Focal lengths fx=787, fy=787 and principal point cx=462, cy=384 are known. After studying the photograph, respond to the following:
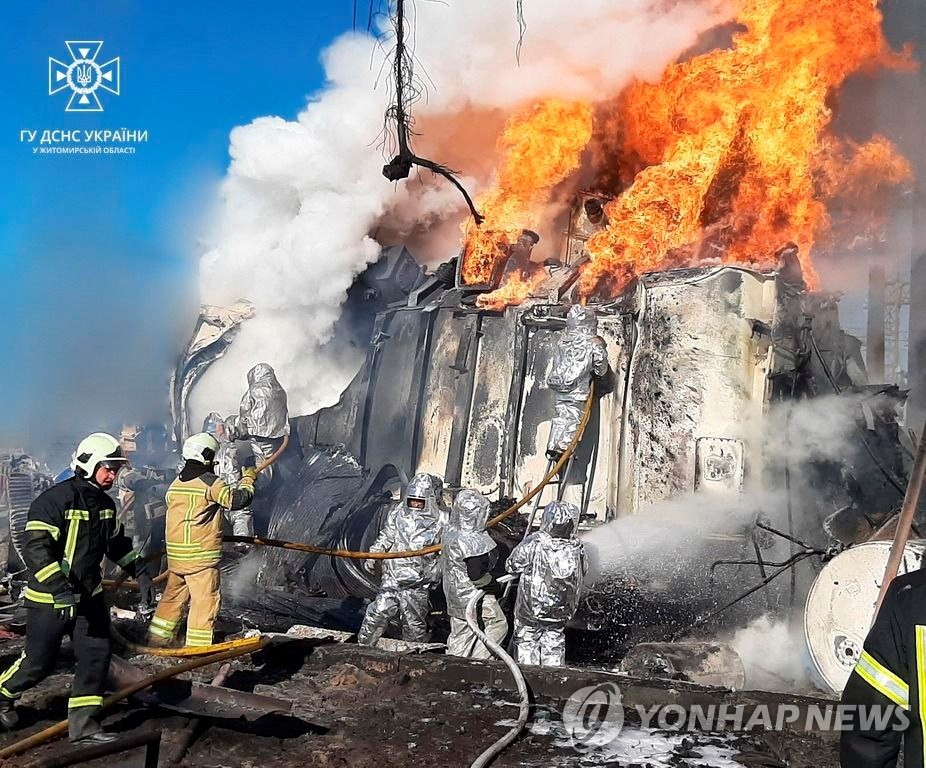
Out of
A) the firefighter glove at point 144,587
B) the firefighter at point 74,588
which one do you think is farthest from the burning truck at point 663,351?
the firefighter at point 74,588

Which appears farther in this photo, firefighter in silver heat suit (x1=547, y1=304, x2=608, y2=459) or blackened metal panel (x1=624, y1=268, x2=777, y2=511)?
firefighter in silver heat suit (x1=547, y1=304, x2=608, y2=459)

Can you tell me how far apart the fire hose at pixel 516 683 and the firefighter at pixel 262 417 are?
5454 mm

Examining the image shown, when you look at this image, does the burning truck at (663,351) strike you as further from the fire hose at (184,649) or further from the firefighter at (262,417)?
the fire hose at (184,649)

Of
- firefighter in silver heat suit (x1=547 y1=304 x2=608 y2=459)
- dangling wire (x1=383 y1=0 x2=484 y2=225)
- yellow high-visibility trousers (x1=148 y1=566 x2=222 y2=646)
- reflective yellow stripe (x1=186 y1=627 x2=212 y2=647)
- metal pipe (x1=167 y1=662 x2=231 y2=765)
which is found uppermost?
dangling wire (x1=383 y1=0 x2=484 y2=225)

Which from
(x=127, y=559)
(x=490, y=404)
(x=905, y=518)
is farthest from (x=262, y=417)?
(x=905, y=518)

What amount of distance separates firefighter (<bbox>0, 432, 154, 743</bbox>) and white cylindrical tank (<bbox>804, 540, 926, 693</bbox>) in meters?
4.81

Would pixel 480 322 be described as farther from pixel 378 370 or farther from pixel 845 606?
pixel 845 606

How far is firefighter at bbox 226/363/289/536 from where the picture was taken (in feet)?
A: 36.9

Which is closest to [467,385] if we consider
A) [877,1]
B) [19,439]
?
[877,1]

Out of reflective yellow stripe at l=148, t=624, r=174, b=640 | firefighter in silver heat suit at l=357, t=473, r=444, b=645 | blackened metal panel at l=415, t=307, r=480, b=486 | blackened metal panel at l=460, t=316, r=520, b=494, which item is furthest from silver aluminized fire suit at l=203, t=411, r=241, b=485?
reflective yellow stripe at l=148, t=624, r=174, b=640

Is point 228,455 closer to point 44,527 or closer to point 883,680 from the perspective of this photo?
point 44,527

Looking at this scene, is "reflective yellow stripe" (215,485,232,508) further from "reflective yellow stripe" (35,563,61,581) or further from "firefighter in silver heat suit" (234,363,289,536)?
"firefighter in silver heat suit" (234,363,289,536)

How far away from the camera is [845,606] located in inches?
221

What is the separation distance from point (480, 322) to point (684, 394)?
3.11 metres
